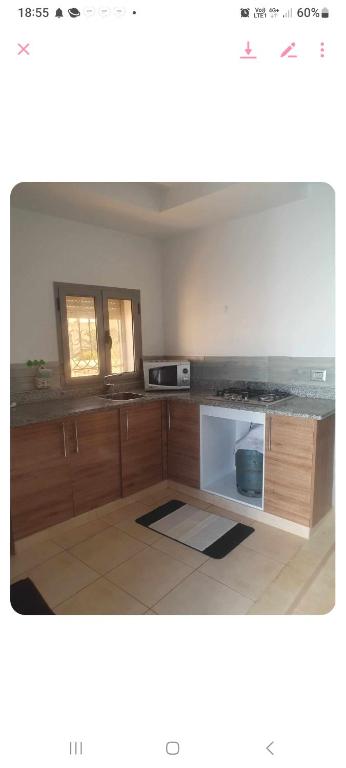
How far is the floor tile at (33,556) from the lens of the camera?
190cm

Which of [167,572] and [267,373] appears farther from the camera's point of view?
[267,373]

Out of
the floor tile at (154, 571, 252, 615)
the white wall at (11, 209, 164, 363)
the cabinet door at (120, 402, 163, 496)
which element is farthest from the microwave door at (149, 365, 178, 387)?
the floor tile at (154, 571, 252, 615)

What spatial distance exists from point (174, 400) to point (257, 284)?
3.77ft

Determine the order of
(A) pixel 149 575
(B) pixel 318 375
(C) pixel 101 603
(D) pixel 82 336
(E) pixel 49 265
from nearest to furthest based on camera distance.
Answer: (C) pixel 101 603 < (A) pixel 149 575 < (B) pixel 318 375 < (E) pixel 49 265 < (D) pixel 82 336

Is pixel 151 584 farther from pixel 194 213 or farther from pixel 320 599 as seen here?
pixel 194 213

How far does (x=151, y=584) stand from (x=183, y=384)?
1.62 meters

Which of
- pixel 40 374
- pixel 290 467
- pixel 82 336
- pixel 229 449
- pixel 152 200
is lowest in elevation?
pixel 229 449

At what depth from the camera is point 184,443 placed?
272 cm

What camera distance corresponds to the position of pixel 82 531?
7.34 feet

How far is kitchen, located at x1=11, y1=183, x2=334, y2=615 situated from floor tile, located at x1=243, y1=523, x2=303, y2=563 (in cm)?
1

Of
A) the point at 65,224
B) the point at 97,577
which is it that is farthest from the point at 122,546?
the point at 65,224

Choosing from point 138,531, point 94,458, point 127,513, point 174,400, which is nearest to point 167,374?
point 174,400

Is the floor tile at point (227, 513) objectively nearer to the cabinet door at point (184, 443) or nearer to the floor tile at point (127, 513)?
the cabinet door at point (184, 443)

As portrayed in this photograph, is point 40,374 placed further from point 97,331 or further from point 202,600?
point 202,600
